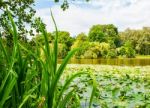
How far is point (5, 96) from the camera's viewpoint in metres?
3.00

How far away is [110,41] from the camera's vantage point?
344 ft

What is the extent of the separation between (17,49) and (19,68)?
219 millimetres

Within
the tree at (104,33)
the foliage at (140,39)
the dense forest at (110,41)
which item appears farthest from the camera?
the tree at (104,33)

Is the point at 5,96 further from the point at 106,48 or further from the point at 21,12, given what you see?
the point at 106,48

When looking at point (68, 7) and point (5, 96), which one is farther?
point (68, 7)

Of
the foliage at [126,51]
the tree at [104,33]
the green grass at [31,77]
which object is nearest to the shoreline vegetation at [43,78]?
the green grass at [31,77]

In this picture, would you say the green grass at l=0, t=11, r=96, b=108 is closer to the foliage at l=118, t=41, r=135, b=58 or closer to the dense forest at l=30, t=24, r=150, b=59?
the dense forest at l=30, t=24, r=150, b=59

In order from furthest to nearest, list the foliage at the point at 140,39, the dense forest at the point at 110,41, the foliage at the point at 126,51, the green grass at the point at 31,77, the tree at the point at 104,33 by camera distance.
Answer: the tree at the point at 104,33, the foliage at the point at 140,39, the foliage at the point at 126,51, the dense forest at the point at 110,41, the green grass at the point at 31,77

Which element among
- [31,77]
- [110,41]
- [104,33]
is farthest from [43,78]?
[104,33]

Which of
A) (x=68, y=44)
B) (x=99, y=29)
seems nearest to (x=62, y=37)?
(x=68, y=44)

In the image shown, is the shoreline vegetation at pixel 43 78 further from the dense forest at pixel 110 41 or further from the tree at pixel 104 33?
the tree at pixel 104 33

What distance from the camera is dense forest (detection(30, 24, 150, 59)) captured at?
75.2 meters

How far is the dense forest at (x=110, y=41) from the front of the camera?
247 feet

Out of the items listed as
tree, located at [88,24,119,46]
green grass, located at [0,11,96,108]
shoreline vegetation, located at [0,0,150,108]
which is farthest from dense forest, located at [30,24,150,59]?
green grass, located at [0,11,96,108]
